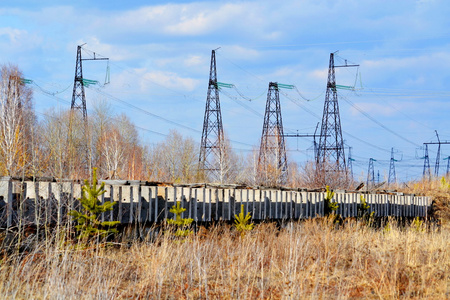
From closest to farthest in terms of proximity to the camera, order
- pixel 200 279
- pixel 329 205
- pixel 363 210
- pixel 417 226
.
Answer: pixel 200 279 < pixel 329 205 < pixel 417 226 < pixel 363 210

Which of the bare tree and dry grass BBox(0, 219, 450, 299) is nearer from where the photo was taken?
dry grass BBox(0, 219, 450, 299)

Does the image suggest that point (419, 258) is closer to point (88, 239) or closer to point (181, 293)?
point (181, 293)

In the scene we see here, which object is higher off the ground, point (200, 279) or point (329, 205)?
point (329, 205)

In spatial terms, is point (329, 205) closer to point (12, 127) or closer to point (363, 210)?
point (363, 210)

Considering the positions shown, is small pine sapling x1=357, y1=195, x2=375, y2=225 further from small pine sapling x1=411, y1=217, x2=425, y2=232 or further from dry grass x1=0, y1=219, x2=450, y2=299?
dry grass x1=0, y1=219, x2=450, y2=299

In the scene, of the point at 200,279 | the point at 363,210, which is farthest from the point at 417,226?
the point at 200,279

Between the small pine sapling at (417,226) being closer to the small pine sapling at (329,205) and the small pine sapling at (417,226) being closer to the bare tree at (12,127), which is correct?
the small pine sapling at (329,205)

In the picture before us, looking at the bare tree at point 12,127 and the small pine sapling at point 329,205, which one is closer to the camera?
the small pine sapling at point 329,205

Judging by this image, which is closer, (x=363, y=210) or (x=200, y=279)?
(x=200, y=279)

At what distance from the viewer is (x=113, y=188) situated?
39.5 ft

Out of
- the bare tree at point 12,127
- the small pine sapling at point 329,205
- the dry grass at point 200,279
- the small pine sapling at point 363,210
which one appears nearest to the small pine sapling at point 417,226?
the small pine sapling at point 363,210

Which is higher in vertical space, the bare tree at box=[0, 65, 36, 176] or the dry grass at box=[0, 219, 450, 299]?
the bare tree at box=[0, 65, 36, 176]

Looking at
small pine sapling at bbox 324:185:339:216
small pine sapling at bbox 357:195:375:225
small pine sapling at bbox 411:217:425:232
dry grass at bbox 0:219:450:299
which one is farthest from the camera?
small pine sapling at bbox 357:195:375:225

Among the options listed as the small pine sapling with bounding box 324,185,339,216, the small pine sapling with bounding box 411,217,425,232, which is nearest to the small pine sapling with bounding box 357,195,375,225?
the small pine sapling with bounding box 411,217,425,232
